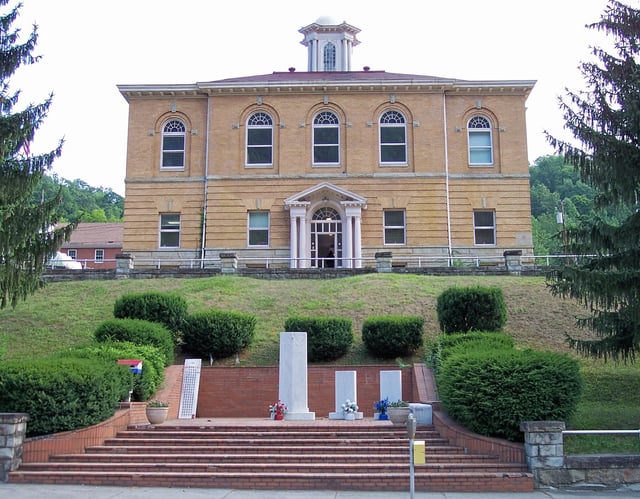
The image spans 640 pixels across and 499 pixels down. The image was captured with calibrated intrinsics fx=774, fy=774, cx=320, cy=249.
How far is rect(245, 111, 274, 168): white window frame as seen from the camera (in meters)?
39.5

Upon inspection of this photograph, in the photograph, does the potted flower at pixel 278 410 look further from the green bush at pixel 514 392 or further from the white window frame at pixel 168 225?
the white window frame at pixel 168 225

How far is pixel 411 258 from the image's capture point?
3806 centimetres

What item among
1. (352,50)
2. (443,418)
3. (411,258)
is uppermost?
(352,50)

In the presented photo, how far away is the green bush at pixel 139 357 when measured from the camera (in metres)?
18.6

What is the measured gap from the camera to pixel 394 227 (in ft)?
127

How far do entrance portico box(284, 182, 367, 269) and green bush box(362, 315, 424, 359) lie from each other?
14512mm

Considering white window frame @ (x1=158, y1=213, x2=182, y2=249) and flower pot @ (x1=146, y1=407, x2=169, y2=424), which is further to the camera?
white window frame @ (x1=158, y1=213, x2=182, y2=249)

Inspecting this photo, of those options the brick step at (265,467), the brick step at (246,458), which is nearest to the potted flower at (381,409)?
the brick step at (246,458)

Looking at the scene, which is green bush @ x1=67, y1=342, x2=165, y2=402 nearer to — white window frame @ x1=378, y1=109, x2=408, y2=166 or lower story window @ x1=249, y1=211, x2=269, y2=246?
lower story window @ x1=249, y1=211, x2=269, y2=246

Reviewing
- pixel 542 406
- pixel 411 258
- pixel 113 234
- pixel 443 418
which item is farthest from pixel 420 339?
pixel 113 234

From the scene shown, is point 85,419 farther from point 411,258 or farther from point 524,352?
point 411,258

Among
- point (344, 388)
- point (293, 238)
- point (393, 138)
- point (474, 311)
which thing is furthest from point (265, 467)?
point (393, 138)

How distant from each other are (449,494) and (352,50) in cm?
3990

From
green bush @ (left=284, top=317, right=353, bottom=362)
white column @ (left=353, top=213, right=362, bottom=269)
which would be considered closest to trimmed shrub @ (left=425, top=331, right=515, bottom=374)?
green bush @ (left=284, top=317, right=353, bottom=362)
